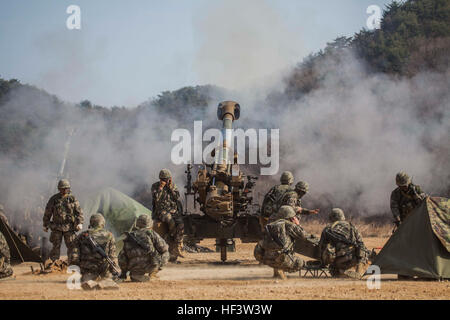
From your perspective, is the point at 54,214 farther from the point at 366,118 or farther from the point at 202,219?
the point at 366,118

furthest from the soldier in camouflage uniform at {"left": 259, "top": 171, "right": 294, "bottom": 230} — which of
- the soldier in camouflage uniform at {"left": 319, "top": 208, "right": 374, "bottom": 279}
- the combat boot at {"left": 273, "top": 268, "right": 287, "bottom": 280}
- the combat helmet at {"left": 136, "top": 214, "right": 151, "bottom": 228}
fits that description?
the combat helmet at {"left": 136, "top": 214, "right": 151, "bottom": 228}

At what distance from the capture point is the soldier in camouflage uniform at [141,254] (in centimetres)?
1051

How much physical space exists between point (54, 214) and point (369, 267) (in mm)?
6172

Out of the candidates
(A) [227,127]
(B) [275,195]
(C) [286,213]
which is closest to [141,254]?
(C) [286,213]

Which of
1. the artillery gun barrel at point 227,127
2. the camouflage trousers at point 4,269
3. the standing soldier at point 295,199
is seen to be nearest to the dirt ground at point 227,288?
the camouflage trousers at point 4,269

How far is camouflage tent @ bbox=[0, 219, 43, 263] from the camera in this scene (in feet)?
42.3

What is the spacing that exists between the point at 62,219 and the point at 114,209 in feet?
9.79

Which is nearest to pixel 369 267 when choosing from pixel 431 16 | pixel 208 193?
pixel 208 193

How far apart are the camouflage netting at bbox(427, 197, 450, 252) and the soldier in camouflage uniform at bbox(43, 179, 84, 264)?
258 inches

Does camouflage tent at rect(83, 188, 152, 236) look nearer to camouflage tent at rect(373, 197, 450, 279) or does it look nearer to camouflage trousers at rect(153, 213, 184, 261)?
camouflage trousers at rect(153, 213, 184, 261)

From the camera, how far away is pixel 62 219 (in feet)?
42.8

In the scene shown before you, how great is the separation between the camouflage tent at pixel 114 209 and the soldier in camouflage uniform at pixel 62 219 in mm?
2498

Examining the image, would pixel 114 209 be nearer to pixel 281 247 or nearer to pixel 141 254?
pixel 141 254
